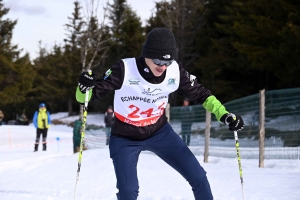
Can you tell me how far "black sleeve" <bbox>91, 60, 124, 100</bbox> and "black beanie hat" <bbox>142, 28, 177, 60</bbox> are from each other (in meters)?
0.26

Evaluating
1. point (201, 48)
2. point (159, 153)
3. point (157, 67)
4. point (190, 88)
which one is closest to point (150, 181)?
point (159, 153)

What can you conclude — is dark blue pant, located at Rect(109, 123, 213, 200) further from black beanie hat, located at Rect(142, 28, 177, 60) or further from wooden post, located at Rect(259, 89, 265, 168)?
wooden post, located at Rect(259, 89, 265, 168)

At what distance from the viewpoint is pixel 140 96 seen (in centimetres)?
390

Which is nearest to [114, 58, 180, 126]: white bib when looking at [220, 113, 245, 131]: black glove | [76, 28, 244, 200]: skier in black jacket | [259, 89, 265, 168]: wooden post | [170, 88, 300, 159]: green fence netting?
[76, 28, 244, 200]: skier in black jacket

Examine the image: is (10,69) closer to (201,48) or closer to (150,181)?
(201,48)

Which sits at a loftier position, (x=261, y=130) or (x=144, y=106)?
(x=144, y=106)

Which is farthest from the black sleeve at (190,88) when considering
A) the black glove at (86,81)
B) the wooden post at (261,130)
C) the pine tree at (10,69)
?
the pine tree at (10,69)

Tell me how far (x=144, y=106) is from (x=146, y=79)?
0.24 metres

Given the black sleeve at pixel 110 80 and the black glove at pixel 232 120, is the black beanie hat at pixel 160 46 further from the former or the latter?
the black glove at pixel 232 120

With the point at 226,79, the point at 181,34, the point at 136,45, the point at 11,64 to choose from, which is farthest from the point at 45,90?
the point at 226,79

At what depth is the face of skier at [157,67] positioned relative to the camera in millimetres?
3867

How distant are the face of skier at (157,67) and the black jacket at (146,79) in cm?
3

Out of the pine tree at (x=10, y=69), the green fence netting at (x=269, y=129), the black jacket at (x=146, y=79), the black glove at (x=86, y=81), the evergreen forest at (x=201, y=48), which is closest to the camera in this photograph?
the black glove at (x=86, y=81)

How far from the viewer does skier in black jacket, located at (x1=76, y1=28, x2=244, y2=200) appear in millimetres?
3834
